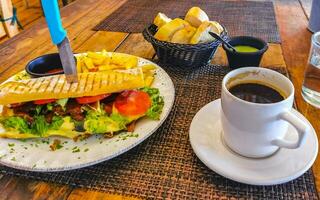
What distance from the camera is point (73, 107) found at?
2.24 feet

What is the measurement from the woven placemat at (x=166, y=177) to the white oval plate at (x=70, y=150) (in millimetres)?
28

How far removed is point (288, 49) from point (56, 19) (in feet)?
2.52

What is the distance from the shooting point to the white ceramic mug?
507 millimetres

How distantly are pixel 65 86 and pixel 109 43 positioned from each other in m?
0.48

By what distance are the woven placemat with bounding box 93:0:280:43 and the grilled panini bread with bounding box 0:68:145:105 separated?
0.55 metres

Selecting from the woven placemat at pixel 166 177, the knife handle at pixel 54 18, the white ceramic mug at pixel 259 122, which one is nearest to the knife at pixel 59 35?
the knife handle at pixel 54 18

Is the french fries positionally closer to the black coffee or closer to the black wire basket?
the black wire basket

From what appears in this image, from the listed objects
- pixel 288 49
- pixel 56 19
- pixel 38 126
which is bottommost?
pixel 288 49

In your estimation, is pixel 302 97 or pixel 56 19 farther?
pixel 302 97

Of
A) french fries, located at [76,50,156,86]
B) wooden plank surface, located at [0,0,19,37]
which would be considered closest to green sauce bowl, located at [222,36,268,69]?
french fries, located at [76,50,156,86]

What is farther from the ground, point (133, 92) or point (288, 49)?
point (133, 92)

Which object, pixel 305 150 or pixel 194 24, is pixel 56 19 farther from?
pixel 305 150

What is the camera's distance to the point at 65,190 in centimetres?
55

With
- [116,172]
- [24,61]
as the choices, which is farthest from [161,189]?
[24,61]
